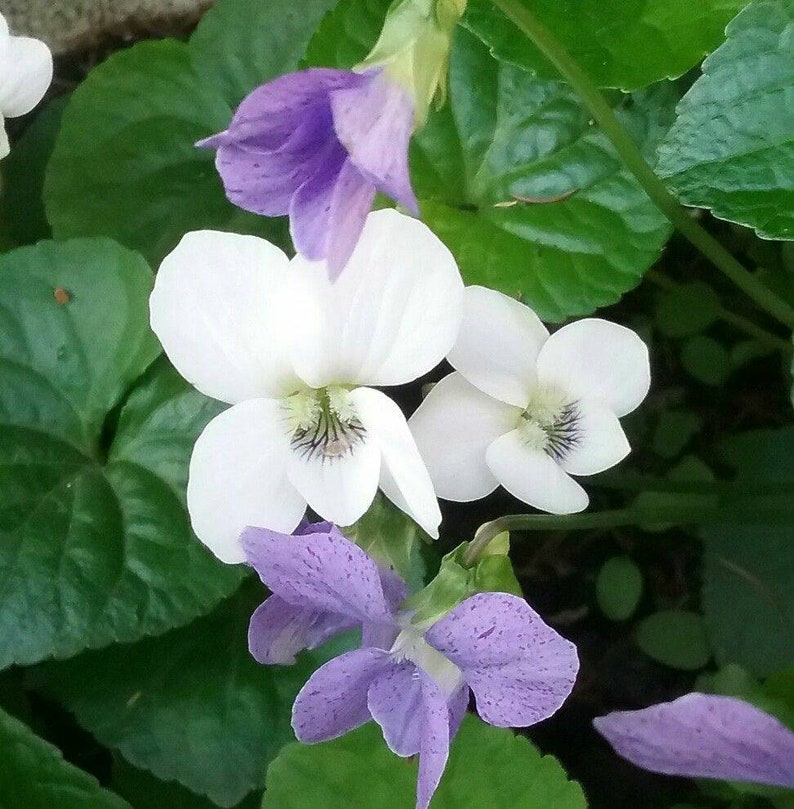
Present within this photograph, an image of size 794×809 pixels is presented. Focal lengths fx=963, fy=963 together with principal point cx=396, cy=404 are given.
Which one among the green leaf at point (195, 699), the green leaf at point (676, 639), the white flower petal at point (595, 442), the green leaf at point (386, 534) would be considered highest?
the white flower petal at point (595, 442)

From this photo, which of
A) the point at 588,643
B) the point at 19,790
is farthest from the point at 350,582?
the point at 588,643

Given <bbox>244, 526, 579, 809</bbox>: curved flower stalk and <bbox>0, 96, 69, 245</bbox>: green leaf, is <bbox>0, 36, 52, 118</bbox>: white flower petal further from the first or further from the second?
<bbox>244, 526, 579, 809</bbox>: curved flower stalk

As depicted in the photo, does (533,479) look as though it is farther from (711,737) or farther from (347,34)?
(347,34)

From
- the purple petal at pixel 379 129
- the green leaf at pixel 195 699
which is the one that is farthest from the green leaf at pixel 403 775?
the purple petal at pixel 379 129

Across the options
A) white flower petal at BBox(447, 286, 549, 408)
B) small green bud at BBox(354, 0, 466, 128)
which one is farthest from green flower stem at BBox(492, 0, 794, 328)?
white flower petal at BBox(447, 286, 549, 408)

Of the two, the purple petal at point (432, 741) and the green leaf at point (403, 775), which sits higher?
the purple petal at point (432, 741)

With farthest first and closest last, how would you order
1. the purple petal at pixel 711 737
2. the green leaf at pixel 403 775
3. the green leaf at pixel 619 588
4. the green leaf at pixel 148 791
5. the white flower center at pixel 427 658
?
the green leaf at pixel 619 588, the green leaf at pixel 148 791, the green leaf at pixel 403 775, the white flower center at pixel 427 658, the purple petal at pixel 711 737

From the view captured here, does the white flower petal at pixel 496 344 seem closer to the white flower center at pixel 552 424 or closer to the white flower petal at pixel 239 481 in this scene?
the white flower center at pixel 552 424
